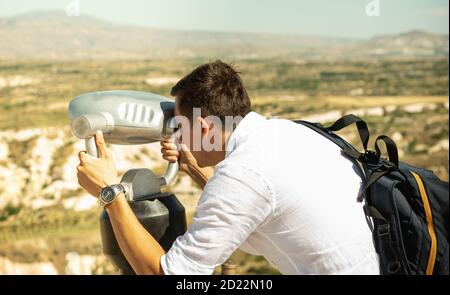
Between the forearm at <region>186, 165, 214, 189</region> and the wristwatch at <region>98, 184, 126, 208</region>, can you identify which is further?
the forearm at <region>186, 165, 214, 189</region>

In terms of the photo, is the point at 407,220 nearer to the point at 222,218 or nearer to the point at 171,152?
→ the point at 222,218

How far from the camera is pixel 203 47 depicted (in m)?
86.8

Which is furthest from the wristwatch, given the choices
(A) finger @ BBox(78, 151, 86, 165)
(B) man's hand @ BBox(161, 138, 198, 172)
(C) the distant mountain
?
(C) the distant mountain

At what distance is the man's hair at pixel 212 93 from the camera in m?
1.79

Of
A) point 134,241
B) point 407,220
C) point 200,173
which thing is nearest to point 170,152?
point 200,173

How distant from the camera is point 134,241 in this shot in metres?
1.68

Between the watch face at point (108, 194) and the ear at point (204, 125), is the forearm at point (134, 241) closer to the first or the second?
the watch face at point (108, 194)

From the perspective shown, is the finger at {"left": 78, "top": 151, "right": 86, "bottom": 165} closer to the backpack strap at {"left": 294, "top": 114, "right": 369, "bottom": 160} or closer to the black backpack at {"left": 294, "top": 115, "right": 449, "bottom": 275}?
the backpack strap at {"left": 294, "top": 114, "right": 369, "bottom": 160}

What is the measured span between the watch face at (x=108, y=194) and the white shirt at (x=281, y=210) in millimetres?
219

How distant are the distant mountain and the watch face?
69.3 metres

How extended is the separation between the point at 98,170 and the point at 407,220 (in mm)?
831

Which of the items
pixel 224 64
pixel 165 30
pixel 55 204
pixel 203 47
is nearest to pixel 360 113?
pixel 55 204

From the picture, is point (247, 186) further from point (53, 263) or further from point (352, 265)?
point (53, 263)

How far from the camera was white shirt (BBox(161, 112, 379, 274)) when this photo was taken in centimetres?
159
